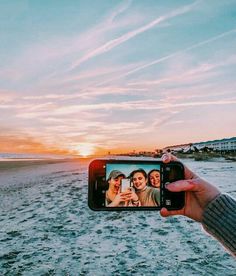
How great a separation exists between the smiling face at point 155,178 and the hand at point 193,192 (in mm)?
136

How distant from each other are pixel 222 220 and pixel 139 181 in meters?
0.70

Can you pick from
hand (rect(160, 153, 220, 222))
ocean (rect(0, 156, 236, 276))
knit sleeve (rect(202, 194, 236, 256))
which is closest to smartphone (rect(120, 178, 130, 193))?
hand (rect(160, 153, 220, 222))

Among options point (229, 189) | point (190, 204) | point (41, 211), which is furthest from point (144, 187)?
point (229, 189)

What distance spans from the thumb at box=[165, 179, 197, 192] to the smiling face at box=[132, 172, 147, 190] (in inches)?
10.1

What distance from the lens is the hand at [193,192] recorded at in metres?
2.09

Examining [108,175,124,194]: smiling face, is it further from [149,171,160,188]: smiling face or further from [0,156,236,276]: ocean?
[0,156,236,276]: ocean

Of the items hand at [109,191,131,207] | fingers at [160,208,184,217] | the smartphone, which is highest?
the smartphone

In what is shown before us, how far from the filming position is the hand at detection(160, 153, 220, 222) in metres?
2.09

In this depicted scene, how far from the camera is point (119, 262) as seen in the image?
514 centimetres

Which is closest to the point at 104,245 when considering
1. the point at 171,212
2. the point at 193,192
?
the point at 171,212

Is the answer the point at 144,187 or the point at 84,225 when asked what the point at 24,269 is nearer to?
the point at 84,225

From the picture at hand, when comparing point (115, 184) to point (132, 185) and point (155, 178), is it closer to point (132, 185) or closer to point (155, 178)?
point (132, 185)

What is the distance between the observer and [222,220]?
1936mm

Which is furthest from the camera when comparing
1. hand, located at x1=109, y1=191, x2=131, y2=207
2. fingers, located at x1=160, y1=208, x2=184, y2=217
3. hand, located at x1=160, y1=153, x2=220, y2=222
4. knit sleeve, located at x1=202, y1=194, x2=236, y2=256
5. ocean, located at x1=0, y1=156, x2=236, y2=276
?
ocean, located at x1=0, y1=156, x2=236, y2=276
